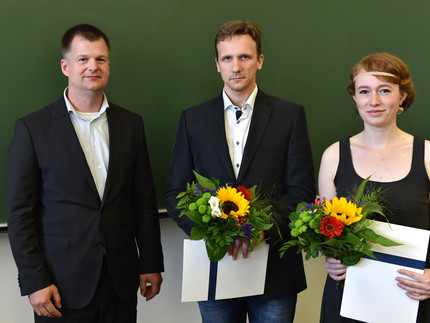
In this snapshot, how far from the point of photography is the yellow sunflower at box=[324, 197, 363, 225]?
1.67 metres

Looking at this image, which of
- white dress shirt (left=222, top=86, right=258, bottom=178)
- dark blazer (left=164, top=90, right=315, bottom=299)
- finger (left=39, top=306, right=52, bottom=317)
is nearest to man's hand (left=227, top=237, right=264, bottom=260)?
dark blazer (left=164, top=90, right=315, bottom=299)

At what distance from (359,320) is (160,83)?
1.63 metres

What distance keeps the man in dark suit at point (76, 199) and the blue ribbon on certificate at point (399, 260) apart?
1.17 meters

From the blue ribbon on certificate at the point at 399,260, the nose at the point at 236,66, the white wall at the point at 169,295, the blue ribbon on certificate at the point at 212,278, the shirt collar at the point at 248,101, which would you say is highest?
the nose at the point at 236,66

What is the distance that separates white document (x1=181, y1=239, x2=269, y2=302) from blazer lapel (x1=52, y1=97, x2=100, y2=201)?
1.77ft

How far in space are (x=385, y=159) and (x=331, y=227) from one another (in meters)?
0.51

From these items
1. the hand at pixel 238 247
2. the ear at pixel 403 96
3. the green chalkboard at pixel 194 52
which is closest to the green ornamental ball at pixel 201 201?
the hand at pixel 238 247

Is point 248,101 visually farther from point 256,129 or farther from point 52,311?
point 52,311

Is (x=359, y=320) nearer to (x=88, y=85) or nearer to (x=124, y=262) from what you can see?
(x=124, y=262)

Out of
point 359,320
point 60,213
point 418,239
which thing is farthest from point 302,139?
point 60,213

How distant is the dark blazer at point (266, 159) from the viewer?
2.13 meters

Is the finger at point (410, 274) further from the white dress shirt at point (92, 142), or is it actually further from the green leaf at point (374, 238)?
the white dress shirt at point (92, 142)

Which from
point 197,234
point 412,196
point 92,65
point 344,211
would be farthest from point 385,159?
point 92,65

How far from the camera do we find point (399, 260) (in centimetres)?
174
